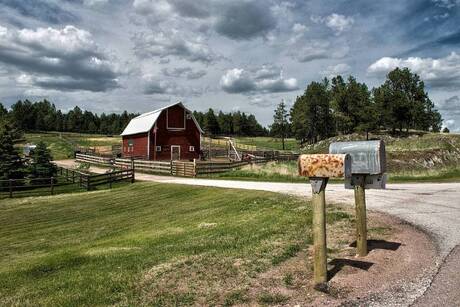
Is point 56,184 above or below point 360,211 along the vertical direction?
below

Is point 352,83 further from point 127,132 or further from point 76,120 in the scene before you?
point 76,120

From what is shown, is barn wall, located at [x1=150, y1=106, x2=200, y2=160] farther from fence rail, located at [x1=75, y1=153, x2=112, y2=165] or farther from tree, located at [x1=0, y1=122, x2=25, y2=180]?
tree, located at [x1=0, y1=122, x2=25, y2=180]

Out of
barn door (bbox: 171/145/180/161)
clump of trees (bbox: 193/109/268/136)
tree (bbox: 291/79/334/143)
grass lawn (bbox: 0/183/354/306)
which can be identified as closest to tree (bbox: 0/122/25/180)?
grass lawn (bbox: 0/183/354/306)

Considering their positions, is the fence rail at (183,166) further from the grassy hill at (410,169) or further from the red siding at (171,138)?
the red siding at (171,138)

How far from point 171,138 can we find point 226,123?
10746 cm

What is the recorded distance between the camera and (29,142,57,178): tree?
34.9m

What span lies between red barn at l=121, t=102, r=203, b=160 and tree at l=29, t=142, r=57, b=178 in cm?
1317

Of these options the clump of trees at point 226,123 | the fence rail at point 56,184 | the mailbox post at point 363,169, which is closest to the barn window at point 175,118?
the fence rail at point 56,184

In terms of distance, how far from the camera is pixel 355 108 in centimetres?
8138

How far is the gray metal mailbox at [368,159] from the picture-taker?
7.32 metres

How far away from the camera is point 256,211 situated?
12992 mm

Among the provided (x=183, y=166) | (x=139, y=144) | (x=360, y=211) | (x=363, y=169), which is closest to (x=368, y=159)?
(x=363, y=169)

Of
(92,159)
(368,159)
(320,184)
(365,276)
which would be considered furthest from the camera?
(92,159)

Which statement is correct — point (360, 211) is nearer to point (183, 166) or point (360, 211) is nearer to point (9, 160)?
point (183, 166)
